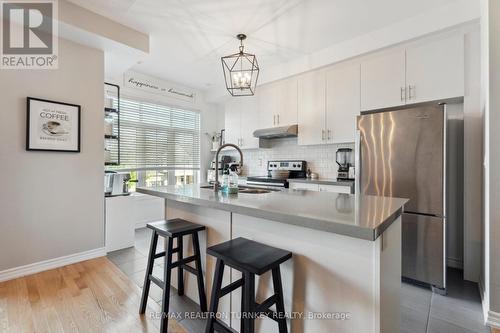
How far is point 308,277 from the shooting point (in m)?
1.29

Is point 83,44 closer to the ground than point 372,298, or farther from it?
farther from it

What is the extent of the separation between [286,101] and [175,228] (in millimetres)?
2886

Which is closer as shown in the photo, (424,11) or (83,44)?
(424,11)

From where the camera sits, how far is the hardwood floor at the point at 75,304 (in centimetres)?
173

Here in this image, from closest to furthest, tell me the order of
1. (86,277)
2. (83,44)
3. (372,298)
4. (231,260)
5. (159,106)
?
(372,298) → (231,260) → (86,277) → (83,44) → (159,106)

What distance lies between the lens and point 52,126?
2.67m

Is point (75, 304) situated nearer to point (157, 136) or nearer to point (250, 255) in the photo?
point (250, 255)

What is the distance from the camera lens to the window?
4.32 metres

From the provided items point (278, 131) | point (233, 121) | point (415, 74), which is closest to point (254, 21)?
point (278, 131)

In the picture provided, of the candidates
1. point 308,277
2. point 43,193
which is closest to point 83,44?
point 43,193

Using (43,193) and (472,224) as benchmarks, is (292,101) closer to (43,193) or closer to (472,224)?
(472,224)

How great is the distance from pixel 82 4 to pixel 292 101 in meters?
2.86

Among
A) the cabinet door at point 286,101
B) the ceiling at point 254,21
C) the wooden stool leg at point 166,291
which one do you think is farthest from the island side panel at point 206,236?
the cabinet door at point 286,101

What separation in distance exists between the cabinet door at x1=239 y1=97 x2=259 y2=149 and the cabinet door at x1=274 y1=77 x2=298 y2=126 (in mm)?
507
